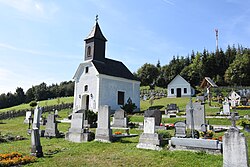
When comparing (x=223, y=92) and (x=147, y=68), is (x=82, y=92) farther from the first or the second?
(x=147, y=68)

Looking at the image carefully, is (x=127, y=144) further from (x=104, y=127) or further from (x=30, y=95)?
(x=30, y=95)

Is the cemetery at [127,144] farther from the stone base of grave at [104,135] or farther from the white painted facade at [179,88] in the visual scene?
the white painted facade at [179,88]

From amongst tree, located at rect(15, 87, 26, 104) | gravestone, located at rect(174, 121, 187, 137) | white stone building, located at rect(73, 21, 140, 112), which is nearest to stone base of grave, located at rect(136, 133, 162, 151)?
gravestone, located at rect(174, 121, 187, 137)

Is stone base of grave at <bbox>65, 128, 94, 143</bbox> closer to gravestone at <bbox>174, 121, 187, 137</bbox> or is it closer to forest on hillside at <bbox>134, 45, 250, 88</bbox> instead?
gravestone at <bbox>174, 121, 187, 137</bbox>

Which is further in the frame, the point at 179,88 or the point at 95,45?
the point at 179,88

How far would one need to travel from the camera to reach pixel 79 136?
Result: 1216 cm

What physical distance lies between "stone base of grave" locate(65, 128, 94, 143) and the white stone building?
16.5m

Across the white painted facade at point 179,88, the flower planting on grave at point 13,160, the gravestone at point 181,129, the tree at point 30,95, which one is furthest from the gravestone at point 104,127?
the tree at point 30,95

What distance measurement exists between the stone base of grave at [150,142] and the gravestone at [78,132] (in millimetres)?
3513

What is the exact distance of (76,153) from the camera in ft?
30.2

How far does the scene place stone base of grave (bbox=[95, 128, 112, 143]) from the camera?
11.4 meters

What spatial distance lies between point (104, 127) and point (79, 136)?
1.61 m

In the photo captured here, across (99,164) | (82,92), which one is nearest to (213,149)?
(99,164)

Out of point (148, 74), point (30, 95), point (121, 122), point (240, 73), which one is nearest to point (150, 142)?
point (121, 122)
